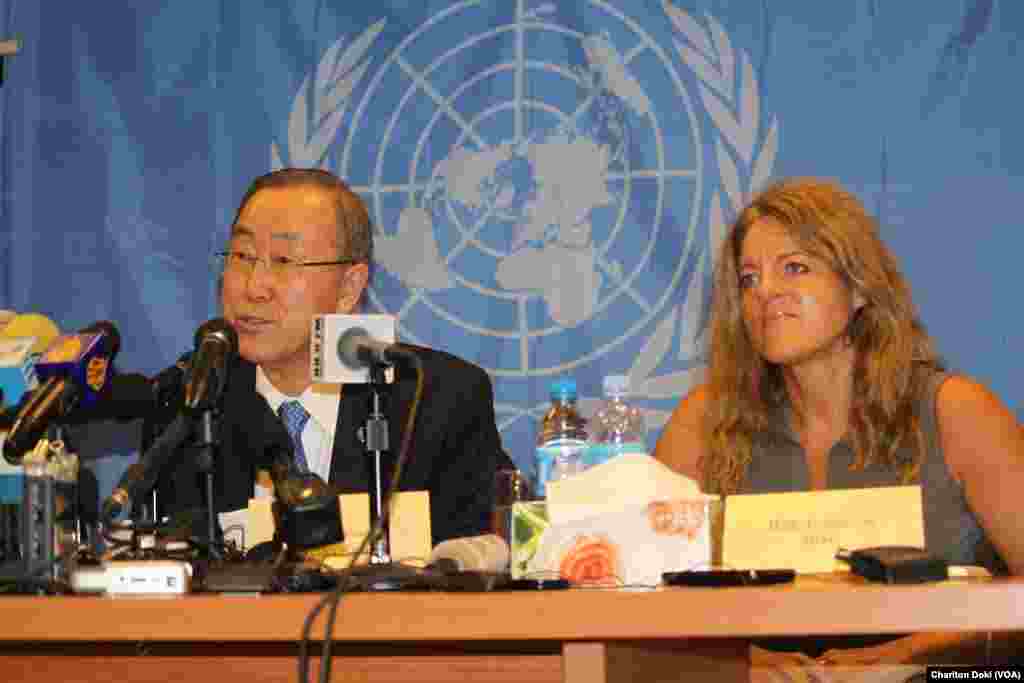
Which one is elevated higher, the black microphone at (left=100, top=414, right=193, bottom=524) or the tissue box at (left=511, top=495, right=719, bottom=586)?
Result: the black microphone at (left=100, top=414, right=193, bottom=524)

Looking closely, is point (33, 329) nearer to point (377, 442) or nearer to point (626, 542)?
point (377, 442)

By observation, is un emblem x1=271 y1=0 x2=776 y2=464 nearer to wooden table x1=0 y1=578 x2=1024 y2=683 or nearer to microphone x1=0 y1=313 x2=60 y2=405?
microphone x1=0 y1=313 x2=60 y2=405

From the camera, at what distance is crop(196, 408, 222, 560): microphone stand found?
1.85 m

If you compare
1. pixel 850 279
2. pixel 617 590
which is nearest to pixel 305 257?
pixel 850 279

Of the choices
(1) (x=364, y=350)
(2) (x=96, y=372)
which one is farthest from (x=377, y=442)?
(2) (x=96, y=372)

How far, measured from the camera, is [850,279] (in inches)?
106

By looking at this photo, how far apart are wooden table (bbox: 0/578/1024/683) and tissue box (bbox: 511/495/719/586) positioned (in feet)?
0.31

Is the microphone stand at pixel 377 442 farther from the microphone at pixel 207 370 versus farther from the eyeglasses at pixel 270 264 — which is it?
the eyeglasses at pixel 270 264

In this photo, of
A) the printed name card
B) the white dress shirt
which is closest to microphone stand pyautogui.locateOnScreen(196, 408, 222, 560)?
the printed name card

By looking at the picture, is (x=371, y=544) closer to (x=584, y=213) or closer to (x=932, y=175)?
(x=584, y=213)

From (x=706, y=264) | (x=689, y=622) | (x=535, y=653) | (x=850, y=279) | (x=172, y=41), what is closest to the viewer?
(x=689, y=622)

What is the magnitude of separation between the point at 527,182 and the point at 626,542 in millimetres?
1657

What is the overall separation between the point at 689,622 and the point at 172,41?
2.43 m

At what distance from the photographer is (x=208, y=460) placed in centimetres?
187
